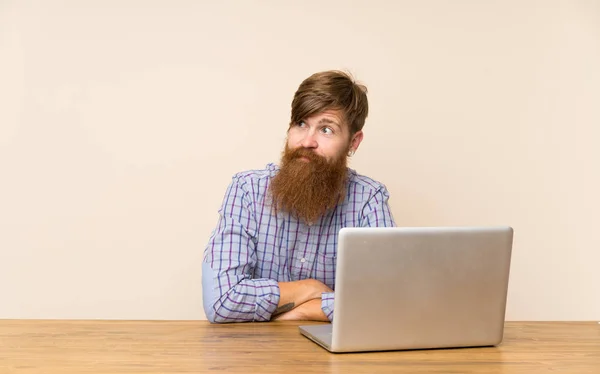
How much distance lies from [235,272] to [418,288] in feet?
2.64

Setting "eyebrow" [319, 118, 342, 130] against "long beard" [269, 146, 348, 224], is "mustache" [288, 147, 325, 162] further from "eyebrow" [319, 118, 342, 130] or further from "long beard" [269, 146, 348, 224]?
"eyebrow" [319, 118, 342, 130]

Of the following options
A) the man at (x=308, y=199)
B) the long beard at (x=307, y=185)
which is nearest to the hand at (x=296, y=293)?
the man at (x=308, y=199)

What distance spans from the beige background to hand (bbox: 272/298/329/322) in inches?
56.0

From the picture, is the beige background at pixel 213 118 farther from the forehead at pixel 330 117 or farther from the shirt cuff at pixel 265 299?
the shirt cuff at pixel 265 299

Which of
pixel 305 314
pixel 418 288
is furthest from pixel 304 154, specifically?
pixel 418 288

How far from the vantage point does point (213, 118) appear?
3682mm

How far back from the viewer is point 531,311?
3936 millimetres

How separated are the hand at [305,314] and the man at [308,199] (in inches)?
7.8

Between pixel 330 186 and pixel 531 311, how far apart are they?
1.76 metres

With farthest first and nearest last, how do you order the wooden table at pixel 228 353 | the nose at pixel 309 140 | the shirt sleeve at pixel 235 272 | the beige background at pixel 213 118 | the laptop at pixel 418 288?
the beige background at pixel 213 118 < the nose at pixel 309 140 < the shirt sleeve at pixel 235 272 < the laptop at pixel 418 288 < the wooden table at pixel 228 353

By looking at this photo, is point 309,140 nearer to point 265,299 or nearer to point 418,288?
point 265,299

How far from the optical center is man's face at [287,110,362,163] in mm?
2760

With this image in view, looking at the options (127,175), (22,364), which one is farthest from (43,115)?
(22,364)

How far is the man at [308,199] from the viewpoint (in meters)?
2.64
